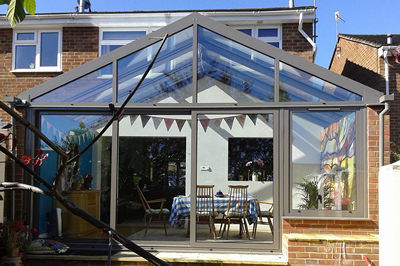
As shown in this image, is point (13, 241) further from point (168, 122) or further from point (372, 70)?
point (372, 70)

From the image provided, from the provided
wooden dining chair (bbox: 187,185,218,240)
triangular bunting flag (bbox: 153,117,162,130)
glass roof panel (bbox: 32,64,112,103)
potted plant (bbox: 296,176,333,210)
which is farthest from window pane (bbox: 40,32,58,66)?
potted plant (bbox: 296,176,333,210)

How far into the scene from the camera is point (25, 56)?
10.1 metres

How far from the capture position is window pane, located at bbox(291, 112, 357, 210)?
573cm

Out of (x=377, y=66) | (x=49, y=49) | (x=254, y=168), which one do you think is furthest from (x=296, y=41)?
(x=49, y=49)

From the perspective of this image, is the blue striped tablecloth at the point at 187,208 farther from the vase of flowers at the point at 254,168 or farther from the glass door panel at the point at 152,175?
Result: the vase of flowers at the point at 254,168

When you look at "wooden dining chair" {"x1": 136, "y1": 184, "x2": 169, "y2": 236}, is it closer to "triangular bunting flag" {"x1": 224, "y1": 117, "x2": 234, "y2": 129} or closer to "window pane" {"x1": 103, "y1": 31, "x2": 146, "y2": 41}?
"triangular bunting flag" {"x1": 224, "y1": 117, "x2": 234, "y2": 129}

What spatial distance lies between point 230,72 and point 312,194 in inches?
79.3

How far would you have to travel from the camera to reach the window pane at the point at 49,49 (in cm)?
1006

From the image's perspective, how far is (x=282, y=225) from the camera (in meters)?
5.77

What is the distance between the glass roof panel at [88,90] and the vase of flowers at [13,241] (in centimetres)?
181

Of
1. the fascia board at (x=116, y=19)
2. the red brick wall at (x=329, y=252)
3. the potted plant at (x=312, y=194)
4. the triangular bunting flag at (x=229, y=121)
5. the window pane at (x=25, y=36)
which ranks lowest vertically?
the red brick wall at (x=329, y=252)

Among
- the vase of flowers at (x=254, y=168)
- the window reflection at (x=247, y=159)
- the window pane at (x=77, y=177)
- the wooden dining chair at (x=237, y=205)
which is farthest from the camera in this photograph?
the vase of flowers at (x=254, y=168)

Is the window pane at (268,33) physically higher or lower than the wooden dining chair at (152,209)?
higher

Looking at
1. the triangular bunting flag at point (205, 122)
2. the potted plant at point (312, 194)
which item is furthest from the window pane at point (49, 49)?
the potted plant at point (312, 194)
